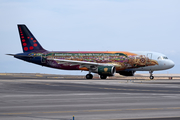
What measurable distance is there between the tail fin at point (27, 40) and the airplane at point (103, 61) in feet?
5.20

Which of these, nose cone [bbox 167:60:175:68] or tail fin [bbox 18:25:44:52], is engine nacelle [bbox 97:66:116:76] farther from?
tail fin [bbox 18:25:44:52]

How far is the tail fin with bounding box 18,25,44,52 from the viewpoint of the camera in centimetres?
5972

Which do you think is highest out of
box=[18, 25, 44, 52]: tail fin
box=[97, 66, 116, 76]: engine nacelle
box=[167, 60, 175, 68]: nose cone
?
box=[18, 25, 44, 52]: tail fin

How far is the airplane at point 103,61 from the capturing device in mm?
52156

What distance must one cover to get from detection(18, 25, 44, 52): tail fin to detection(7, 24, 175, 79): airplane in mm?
1584

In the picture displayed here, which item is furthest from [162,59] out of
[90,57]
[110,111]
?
[110,111]

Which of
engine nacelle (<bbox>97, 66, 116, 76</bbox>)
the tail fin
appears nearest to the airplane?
engine nacelle (<bbox>97, 66, 116, 76</bbox>)

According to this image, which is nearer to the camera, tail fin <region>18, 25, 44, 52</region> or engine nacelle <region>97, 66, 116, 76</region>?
engine nacelle <region>97, 66, 116, 76</region>

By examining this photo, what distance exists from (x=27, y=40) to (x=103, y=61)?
15.9 m

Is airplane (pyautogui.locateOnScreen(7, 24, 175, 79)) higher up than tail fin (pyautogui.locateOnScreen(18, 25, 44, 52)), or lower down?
lower down

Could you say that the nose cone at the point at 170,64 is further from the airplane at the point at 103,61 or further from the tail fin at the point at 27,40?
the tail fin at the point at 27,40

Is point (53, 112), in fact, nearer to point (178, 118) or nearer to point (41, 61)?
point (178, 118)

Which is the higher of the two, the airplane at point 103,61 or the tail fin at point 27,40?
the tail fin at point 27,40

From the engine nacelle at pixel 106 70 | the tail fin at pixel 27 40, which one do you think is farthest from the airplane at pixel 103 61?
the tail fin at pixel 27 40
